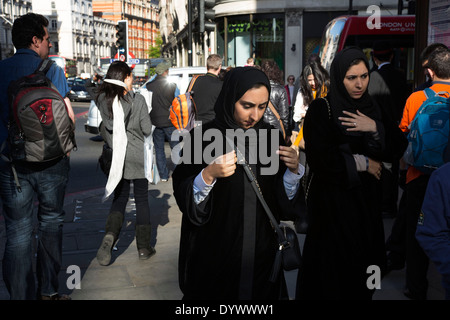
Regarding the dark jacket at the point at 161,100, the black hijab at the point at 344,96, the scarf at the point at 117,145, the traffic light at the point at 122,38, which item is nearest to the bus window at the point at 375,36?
the dark jacket at the point at 161,100

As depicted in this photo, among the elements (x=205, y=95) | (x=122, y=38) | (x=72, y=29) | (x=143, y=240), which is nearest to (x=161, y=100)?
(x=205, y=95)

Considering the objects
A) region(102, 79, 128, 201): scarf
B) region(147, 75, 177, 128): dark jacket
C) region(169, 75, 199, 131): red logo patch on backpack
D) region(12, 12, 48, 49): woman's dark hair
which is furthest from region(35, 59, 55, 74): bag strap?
region(147, 75, 177, 128): dark jacket

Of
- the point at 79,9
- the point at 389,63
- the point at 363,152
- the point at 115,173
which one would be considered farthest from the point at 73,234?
the point at 79,9

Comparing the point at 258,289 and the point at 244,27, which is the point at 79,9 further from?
the point at 258,289

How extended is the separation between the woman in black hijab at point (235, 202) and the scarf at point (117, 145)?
2460 mm

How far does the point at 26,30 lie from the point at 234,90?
206cm

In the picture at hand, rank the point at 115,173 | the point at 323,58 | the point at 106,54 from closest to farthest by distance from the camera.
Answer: the point at 115,173 < the point at 323,58 < the point at 106,54

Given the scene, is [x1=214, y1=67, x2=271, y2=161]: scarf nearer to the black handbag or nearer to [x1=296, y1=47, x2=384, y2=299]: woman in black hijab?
the black handbag

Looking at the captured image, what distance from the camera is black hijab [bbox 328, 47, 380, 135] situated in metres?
3.62

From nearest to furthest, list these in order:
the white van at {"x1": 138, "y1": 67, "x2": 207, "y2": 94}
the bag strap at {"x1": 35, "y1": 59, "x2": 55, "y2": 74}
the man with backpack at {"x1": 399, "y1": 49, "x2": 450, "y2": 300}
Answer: the bag strap at {"x1": 35, "y1": 59, "x2": 55, "y2": 74} → the man with backpack at {"x1": 399, "y1": 49, "x2": 450, "y2": 300} → the white van at {"x1": 138, "y1": 67, "x2": 207, "y2": 94}

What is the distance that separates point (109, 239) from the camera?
525 cm

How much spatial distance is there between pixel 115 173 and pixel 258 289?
273 cm

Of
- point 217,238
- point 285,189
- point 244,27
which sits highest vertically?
point 244,27

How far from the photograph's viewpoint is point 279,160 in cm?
284
